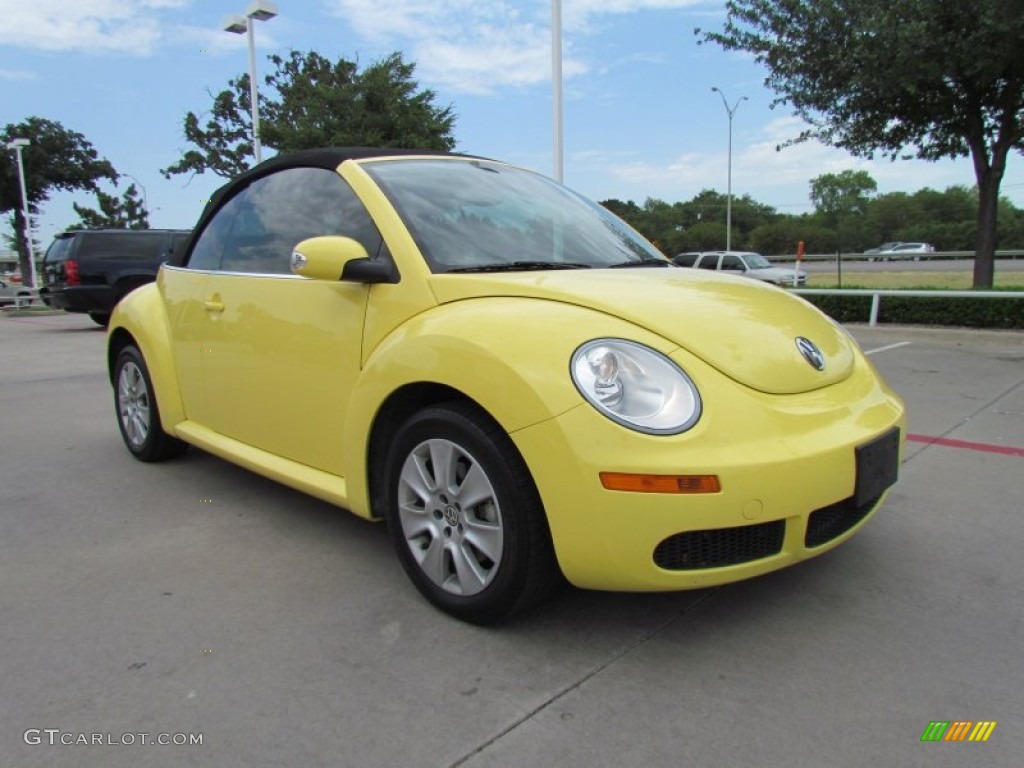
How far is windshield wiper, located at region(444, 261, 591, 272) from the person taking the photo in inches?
108

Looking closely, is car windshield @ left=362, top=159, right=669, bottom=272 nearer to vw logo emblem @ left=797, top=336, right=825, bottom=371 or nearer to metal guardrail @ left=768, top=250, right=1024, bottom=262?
vw logo emblem @ left=797, top=336, right=825, bottom=371

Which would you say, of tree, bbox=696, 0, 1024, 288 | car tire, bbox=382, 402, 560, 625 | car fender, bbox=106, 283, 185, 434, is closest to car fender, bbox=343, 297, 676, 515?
car tire, bbox=382, 402, 560, 625

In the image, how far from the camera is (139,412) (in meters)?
4.42

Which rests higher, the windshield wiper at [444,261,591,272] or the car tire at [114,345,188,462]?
the windshield wiper at [444,261,591,272]

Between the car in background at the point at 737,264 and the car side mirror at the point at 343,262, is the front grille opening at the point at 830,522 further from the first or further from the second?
the car in background at the point at 737,264

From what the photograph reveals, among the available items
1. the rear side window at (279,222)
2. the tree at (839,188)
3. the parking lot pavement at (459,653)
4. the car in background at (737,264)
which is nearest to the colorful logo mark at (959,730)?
the parking lot pavement at (459,653)

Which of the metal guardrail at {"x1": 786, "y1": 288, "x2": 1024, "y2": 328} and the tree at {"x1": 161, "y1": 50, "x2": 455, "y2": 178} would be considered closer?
the metal guardrail at {"x1": 786, "y1": 288, "x2": 1024, "y2": 328}

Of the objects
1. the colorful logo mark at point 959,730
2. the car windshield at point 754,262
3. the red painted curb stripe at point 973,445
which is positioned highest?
the car windshield at point 754,262

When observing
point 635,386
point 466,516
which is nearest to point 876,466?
point 635,386

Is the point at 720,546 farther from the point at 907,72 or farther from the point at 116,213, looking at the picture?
the point at 116,213

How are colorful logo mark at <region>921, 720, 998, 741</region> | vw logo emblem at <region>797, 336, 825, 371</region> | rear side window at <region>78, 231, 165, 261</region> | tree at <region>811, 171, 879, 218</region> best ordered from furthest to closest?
tree at <region>811, 171, 879, 218</region> → rear side window at <region>78, 231, 165, 261</region> → vw logo emblem at <region>797, 336, 825, 371</region> → colorful logo mark at <region>921, 720, 998, 741</region>

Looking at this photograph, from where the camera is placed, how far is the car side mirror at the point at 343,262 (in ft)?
8.81

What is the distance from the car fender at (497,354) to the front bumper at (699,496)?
8 centimetres

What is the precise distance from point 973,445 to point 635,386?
360cm
